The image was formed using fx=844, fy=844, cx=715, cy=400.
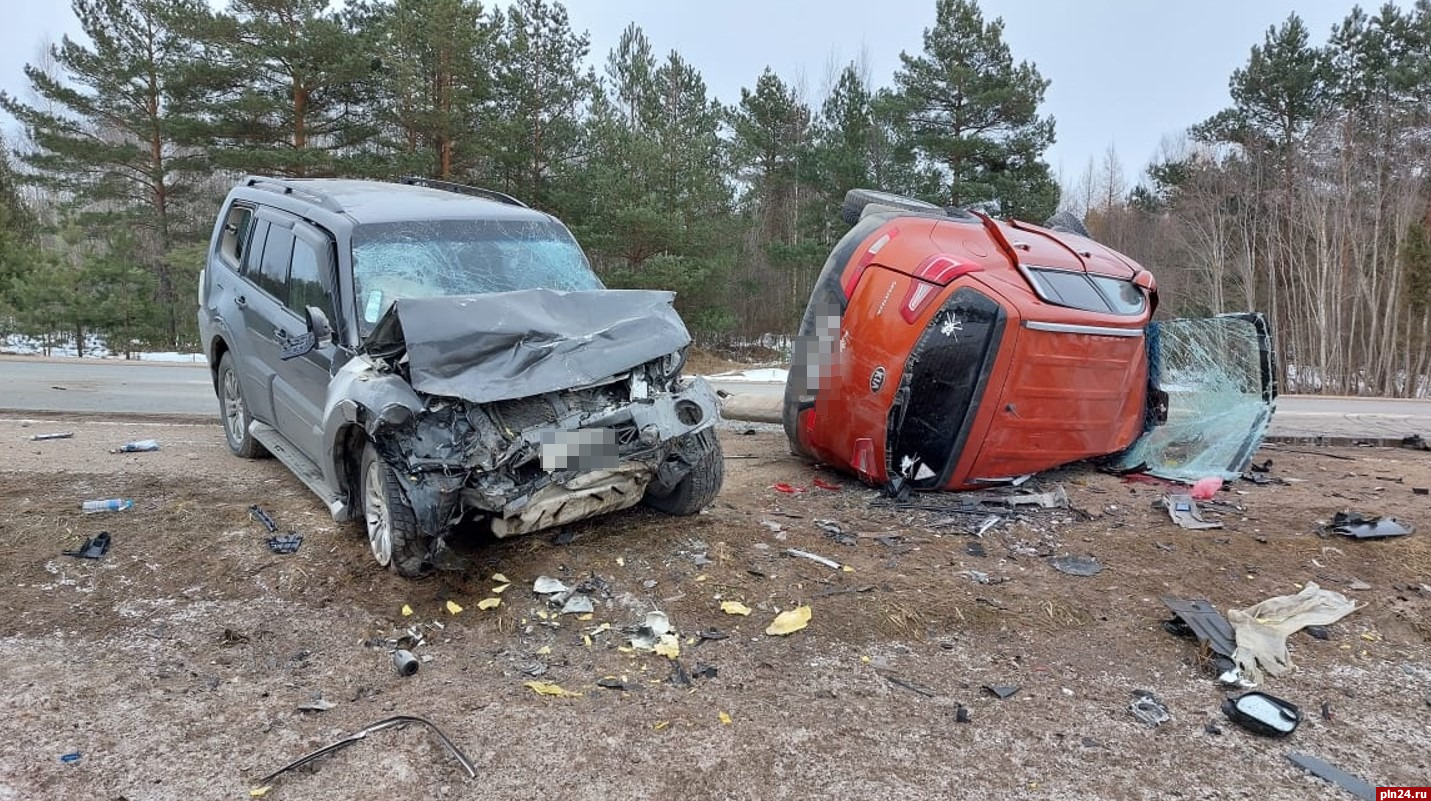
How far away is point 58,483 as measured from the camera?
5.66 meters

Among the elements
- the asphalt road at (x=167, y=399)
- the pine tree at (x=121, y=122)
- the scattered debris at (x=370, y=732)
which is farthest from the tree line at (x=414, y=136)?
the scattered debris at (x=370, y=732)

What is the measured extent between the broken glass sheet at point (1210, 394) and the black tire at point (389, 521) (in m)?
5.39

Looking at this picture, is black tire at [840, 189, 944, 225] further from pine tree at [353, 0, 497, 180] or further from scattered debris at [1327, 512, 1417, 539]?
pine tree at [353, 0, 497, 180]

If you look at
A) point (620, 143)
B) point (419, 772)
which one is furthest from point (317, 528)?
point (620, 143)

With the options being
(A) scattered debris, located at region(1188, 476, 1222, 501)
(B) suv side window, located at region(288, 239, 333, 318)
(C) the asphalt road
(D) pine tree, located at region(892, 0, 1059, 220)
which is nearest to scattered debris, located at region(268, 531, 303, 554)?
(B) suv side window, located at region(288, 239, 333, 318)

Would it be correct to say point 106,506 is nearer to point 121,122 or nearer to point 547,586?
point 547,586

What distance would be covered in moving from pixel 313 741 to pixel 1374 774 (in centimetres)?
364

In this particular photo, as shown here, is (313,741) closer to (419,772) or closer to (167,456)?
(419,772)

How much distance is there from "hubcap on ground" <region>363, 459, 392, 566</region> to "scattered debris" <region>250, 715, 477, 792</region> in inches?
44.3

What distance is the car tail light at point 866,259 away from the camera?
6.30 metres

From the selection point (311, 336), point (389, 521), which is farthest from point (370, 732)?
point (311, 336)

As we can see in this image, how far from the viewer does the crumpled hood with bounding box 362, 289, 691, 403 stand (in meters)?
3.88

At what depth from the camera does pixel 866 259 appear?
634 centimetres

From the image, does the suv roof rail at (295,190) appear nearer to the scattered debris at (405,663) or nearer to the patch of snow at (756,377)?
the scattered debris at (405,663)
